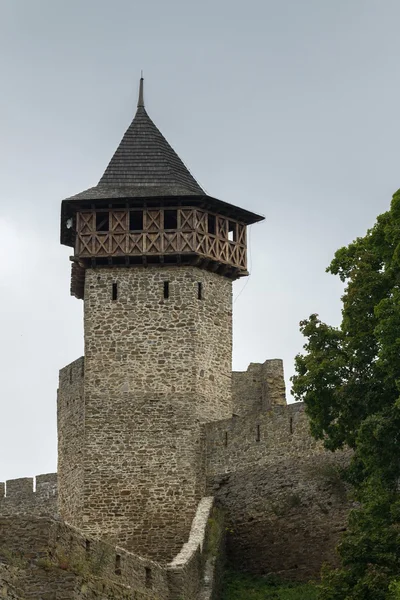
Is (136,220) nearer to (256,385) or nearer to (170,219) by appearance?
(170,219)

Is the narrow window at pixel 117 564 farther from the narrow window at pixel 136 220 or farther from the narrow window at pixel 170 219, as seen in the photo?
the narrow window at pixel 170 219

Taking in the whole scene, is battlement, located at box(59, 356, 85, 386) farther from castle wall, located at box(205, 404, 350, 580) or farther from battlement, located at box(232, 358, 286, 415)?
battlement, located at box(232, 358, 286, 415)

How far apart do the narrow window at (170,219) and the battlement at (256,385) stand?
675cm

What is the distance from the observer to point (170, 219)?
46906mm

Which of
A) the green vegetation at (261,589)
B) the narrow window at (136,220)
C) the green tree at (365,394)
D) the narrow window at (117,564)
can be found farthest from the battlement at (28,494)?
the narrow window at (117,564)

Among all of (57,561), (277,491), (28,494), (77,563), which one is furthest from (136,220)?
(57,561)

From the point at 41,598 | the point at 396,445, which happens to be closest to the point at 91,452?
the point at 396,445

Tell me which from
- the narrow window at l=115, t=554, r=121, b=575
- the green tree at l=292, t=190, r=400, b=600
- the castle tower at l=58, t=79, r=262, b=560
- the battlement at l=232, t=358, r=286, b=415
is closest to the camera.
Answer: the narrow window at l=115, t=554, r=121, b=575

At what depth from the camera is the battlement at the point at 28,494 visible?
5497 cm

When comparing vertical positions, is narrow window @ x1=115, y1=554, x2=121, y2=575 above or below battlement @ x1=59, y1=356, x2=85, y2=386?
below

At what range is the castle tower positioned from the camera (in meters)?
43.4

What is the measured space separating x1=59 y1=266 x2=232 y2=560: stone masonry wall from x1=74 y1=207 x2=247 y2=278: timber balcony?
37 centimetres

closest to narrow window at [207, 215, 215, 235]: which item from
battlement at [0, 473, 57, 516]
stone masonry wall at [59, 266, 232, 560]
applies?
A: stone masonry wall at [59, 266, 232, 560]

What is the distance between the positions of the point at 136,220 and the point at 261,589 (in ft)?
39.7
